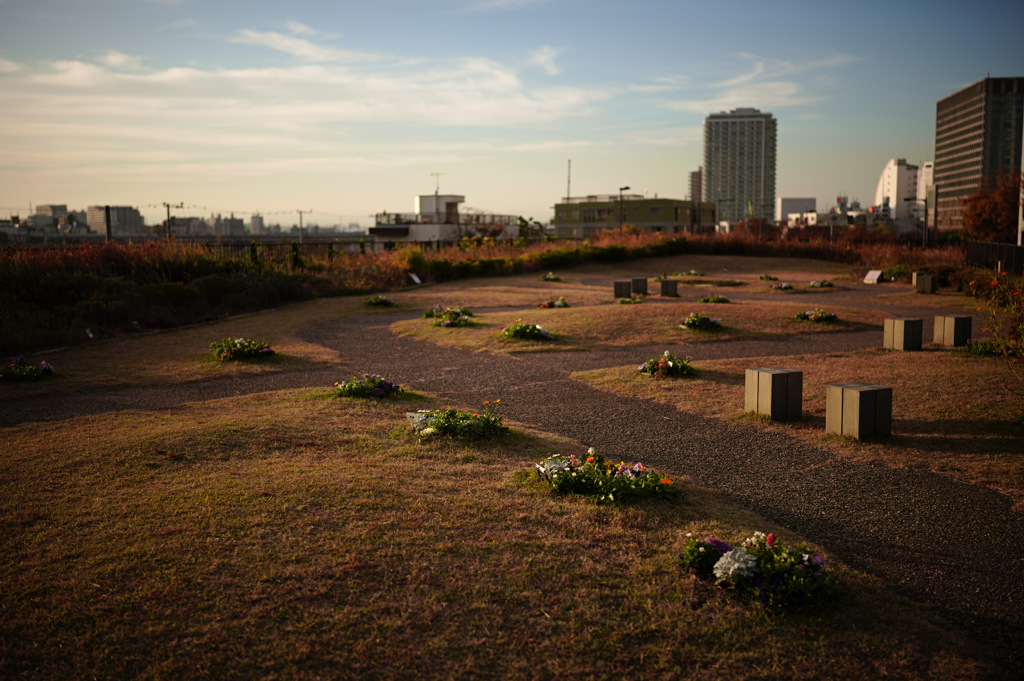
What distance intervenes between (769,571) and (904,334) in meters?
9.10

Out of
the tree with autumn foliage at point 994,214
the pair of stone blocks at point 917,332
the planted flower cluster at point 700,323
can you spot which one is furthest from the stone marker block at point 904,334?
the tree with autumn foliage at point 994,214

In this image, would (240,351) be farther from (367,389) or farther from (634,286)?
(634,286)

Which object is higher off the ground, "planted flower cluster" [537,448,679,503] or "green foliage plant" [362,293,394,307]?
"green foliage plant" [362,293,394,307]

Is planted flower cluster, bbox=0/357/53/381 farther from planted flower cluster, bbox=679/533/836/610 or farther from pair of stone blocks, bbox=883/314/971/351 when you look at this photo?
pair of stone blocks, bbox=883/314/971/351

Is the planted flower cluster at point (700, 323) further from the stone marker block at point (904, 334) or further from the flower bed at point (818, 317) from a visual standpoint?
the stone marker block at point (904, 334)

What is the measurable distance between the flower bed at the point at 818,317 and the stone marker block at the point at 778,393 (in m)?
7.56

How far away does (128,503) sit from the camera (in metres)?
4.69

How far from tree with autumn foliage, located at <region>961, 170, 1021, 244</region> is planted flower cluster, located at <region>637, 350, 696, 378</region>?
5723 centimetres

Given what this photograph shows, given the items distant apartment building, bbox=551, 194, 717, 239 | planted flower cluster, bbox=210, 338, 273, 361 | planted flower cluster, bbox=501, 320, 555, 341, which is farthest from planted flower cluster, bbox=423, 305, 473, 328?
distant apartment building, bbox=551, 194, 717, 239

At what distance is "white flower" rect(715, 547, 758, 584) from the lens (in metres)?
3.65

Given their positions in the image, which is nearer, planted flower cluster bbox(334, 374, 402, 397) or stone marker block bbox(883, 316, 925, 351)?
planted flower cluster bbox(334, 374, 402, 397)

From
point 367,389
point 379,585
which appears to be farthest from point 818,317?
point 379,585

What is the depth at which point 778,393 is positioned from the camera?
7242mm

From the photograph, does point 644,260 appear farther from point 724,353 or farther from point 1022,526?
point 1022,526
